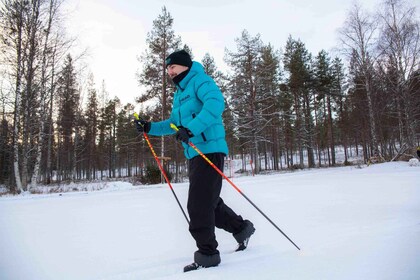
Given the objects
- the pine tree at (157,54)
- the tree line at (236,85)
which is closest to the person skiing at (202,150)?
the tree line at (236,85)

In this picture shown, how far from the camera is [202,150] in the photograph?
2180 mm

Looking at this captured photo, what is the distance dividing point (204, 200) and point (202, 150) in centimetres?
41

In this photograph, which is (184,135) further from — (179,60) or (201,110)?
(179,60)

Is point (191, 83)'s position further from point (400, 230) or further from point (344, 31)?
point (344, 31)

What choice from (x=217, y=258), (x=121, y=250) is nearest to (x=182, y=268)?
(x=217, y=258)

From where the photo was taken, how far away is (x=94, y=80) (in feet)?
99.2

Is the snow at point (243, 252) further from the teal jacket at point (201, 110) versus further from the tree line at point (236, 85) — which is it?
the tree line at point (236, 85)

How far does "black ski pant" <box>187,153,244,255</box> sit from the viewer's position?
6.59 feet

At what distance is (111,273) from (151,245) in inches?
27.8

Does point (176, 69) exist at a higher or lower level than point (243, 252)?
higher

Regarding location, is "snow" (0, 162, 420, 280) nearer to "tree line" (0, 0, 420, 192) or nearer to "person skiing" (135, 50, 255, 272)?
"person skiing" (135, 50, 255, 272)

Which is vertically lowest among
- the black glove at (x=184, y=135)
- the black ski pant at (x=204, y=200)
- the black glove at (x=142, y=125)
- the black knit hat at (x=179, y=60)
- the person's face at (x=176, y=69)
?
the black ski pant at (x=204, y=200)

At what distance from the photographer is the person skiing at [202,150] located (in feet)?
6.61

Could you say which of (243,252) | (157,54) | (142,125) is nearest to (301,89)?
(157,54)
